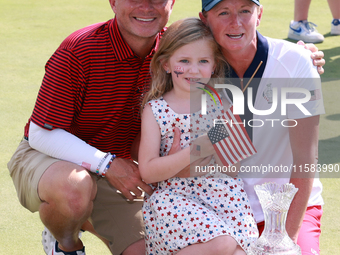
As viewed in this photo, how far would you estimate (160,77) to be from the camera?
240cm

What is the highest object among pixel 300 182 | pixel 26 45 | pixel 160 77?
pixel 160 77

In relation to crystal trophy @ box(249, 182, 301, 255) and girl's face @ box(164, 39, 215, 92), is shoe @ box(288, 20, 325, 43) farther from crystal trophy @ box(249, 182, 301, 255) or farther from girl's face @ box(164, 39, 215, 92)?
crystal trophy @ box(249, 182, 301, 255)

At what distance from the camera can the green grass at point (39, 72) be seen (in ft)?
8.96

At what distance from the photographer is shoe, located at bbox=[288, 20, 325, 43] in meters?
6.12

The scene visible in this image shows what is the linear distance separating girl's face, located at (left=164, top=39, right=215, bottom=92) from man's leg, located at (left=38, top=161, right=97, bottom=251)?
0.60 meters

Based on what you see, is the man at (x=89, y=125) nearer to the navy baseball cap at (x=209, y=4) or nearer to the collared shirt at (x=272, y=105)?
the navy baseball cap at (x=209, y=4)

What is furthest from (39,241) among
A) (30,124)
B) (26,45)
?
(26,45)

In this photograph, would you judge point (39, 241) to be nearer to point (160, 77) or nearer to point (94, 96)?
point (94, 96)

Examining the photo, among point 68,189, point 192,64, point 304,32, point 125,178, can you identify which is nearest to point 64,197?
point 68,189

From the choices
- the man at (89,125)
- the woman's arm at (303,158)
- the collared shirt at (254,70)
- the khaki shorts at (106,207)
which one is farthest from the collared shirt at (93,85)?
the woman's arm at (303,158)

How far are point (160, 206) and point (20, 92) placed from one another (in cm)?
280

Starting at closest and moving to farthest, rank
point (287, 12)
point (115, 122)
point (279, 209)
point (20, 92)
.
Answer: point (279, 209) < point (115, 122) < point (20, 92) < point (287, 12)

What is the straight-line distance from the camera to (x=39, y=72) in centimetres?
508

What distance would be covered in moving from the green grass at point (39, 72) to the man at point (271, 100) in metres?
0.49
